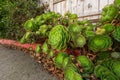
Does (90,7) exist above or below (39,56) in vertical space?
above

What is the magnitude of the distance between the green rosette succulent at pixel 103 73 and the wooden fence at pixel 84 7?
1.99m

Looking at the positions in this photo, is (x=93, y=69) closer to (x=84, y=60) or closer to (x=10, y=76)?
(x=84, y=60)

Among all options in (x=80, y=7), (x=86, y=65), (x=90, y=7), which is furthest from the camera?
(x=80, y=7)

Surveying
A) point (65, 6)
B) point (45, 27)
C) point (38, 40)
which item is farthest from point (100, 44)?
point (65, 6)

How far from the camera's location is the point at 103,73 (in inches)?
78.3

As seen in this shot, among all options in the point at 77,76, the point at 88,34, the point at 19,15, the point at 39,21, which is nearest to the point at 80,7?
the point at 39,21

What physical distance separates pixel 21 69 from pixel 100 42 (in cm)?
178

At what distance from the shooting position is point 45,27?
307 centimetres

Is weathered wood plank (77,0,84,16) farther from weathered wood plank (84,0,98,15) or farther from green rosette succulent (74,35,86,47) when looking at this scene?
green rosette succulent (74,35,86,47)

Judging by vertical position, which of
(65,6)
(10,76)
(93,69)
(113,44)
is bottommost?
(10,76)

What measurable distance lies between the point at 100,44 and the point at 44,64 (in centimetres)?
163

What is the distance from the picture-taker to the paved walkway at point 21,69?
3311 mm

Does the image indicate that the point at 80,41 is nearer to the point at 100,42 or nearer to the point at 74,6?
the point at 100,42

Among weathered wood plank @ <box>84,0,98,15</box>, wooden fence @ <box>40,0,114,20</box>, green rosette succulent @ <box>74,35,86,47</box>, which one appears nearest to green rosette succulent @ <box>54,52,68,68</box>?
green rosette succulent @ <box>74,35,86,47</box>
